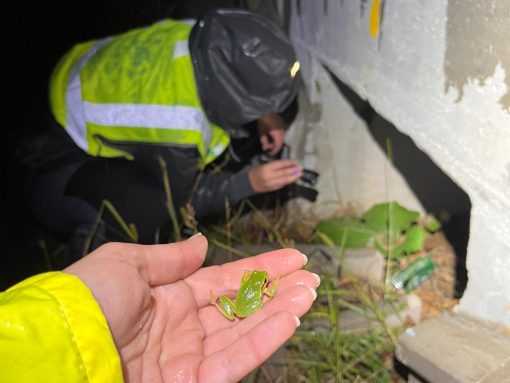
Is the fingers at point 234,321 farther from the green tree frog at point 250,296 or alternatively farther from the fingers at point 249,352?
the fingers at point 249,352

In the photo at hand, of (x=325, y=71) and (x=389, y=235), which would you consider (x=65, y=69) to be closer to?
(x=325, y=71)

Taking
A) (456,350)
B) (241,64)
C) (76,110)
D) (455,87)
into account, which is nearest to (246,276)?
(456,350)

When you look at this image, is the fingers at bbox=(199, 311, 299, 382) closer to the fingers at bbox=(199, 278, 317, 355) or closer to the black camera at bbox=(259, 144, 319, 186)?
the fingers at bbox=(199, 278, 317, 355)

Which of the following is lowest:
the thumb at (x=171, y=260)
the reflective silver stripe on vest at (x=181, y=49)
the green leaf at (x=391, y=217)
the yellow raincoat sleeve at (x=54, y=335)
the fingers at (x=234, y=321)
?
the green leaf at (x=391, y=217)

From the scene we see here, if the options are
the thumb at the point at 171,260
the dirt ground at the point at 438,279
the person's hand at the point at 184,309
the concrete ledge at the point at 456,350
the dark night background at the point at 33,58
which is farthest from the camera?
the dark night background at the point at 33,58

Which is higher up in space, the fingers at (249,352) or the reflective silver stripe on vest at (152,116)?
the reflective silver stripe on vest at (152,116)

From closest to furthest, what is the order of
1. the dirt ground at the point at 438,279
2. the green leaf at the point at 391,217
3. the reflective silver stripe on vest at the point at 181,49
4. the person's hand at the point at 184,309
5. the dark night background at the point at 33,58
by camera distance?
the person's hand at the point at 184,309 → the dirt ground at the point at 438,279 → the reflective silver stripe on vest at the point at 181,49 → the green leaf at the point at 391,217 → the dark night background at the point at 33,58

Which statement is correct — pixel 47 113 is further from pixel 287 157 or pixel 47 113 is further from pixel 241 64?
pixel 287 157

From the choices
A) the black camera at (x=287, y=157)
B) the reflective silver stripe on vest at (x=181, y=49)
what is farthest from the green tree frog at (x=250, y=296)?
the black camera at (x=287, y=157)
